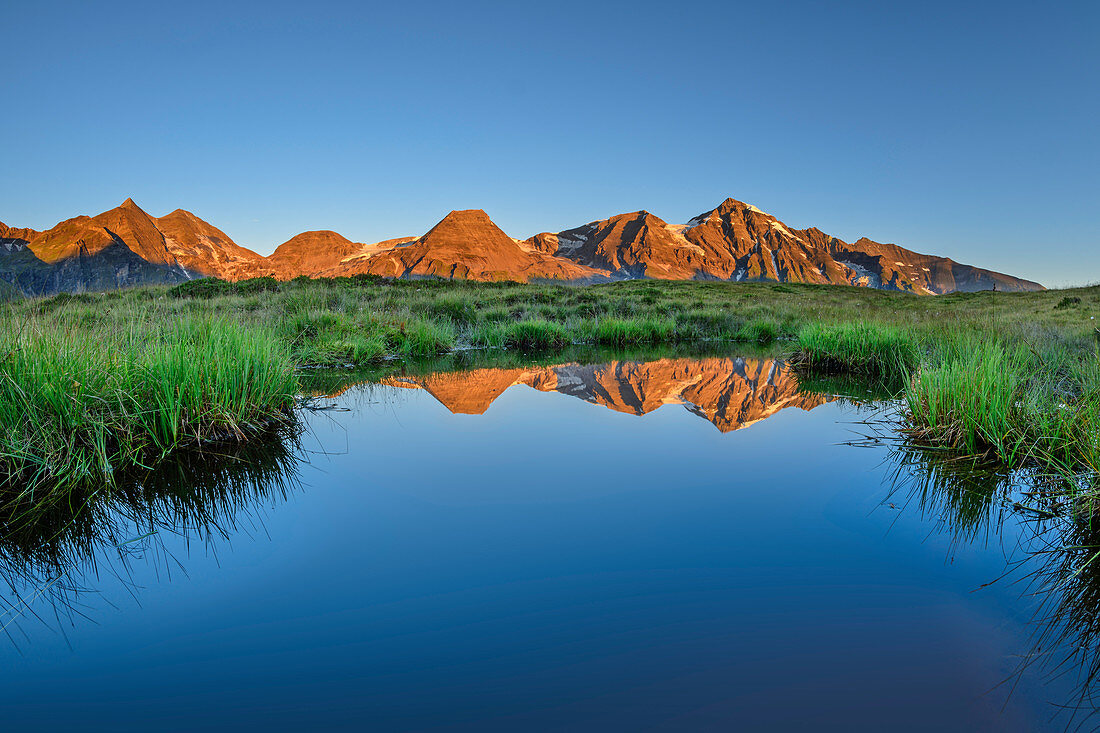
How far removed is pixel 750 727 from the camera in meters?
1.43

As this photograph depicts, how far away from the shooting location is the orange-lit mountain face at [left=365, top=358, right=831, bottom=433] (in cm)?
605

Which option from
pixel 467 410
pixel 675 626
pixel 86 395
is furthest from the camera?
pixel 467 410

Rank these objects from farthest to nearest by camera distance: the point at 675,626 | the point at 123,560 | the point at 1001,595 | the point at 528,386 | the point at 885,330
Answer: the point at 885,330 → the point at 528,386 → the point at 123,560 → the point at 1001,595 → the point at 675,626

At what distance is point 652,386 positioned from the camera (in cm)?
773

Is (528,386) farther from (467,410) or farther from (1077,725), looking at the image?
(1077,725)

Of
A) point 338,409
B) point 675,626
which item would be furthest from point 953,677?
point 338,409

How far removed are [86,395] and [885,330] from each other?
10292 mm

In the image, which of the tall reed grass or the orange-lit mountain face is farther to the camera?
the orange-lit mountain face

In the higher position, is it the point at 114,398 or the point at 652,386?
the point at 114,398

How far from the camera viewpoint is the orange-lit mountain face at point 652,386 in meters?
6.05

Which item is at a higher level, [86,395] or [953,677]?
[86,395]

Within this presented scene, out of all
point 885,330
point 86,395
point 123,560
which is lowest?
point 123,560

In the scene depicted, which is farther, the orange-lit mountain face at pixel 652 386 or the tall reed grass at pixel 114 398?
the orange-lit mountain face at pixel 652 386

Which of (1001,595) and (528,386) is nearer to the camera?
(1001,595)
